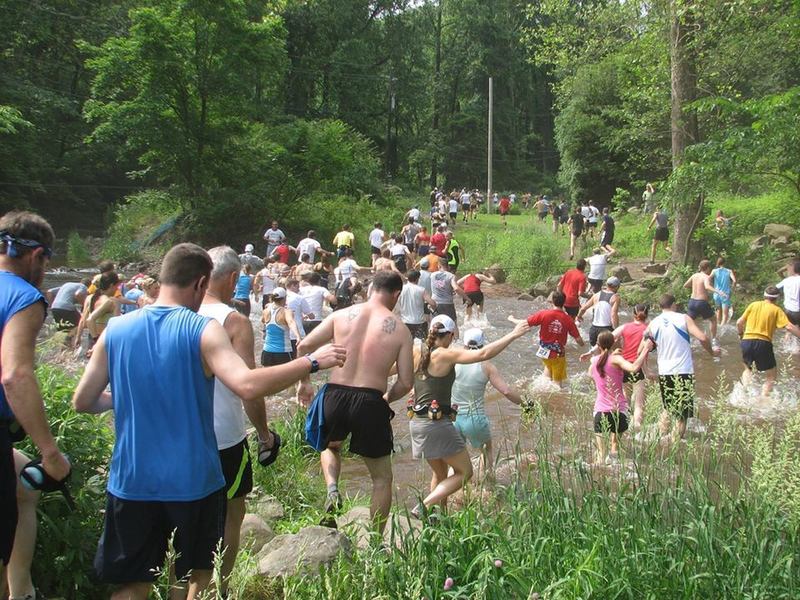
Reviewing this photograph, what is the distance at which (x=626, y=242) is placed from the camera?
2717cm

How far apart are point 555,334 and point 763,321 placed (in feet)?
9.70

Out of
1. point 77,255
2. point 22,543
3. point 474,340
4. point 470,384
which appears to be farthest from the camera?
point 77,255

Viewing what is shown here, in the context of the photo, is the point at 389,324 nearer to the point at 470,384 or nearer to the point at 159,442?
the point at 470,384

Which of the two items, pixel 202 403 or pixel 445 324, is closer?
pixel 202 403

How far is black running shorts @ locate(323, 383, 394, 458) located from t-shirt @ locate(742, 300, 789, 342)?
7.21 metres

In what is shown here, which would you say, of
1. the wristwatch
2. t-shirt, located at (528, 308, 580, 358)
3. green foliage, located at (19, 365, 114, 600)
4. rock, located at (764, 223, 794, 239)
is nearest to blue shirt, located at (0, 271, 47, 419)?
green foliage, located at (19, 365, 114, 600)

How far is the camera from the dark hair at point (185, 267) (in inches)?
138

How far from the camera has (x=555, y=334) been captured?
1020cm

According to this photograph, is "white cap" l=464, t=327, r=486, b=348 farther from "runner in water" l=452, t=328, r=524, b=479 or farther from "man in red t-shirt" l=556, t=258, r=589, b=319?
"man in red t-shirt" l=556, t=258, r=589, b=319

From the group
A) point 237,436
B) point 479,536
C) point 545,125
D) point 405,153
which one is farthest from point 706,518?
point 545,125

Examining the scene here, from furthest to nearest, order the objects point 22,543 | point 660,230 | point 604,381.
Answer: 1. point 660,230
2. point 604,381
3. point 22,543

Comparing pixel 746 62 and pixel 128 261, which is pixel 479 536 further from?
pixel 128 261

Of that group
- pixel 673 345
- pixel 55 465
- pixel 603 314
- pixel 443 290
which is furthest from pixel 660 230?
pixel 55 465

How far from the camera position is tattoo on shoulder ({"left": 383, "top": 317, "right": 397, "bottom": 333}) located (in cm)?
553
